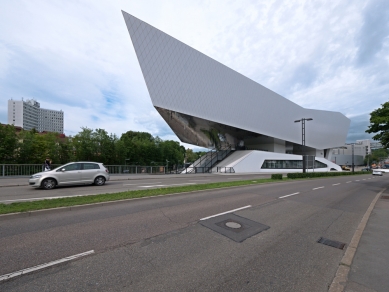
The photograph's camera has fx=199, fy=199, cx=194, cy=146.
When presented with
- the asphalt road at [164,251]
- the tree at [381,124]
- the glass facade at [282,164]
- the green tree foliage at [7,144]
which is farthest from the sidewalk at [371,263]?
the glass facade at [282,164]

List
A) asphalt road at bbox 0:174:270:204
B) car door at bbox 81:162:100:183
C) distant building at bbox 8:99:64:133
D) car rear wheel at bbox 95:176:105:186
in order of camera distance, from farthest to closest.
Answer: distant building at bbox 8:99:64:133 → car rear wheel at bbox 95:176:105:186 → car door at bbox 81:162:100:183 → asphalt road at bbox 0:174:270:204

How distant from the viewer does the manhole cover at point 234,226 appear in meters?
4.71

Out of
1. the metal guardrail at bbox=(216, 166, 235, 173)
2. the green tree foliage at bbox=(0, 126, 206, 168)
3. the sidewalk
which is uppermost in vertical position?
the green tree foliage at bbox=(0, 126, 206, 168)

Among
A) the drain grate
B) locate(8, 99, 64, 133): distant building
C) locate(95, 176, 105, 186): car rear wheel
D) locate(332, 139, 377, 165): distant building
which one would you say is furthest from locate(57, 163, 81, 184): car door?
locate(332, 139, 377, 165): distant building

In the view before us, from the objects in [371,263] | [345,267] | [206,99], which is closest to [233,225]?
[345,267]

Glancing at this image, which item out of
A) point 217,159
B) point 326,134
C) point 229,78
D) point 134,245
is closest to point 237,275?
point 134,245

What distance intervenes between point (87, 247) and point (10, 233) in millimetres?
2173

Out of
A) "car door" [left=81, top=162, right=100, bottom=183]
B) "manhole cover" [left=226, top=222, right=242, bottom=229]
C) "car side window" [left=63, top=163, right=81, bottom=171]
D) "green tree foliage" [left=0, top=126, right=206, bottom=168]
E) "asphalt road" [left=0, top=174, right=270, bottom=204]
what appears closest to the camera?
"manhole cover" [left=226, top=222, right=242, bottom=229]

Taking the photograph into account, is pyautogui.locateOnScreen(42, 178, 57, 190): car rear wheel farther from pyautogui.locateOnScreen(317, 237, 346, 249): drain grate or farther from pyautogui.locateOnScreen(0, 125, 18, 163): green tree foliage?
pyautogui.locateOnScreen(0, 125, 18, 163): green tree foliage

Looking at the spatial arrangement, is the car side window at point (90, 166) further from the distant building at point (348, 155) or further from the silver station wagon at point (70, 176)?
the distant building at point (348, 155)

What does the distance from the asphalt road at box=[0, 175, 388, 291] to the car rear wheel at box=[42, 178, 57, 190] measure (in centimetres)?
686

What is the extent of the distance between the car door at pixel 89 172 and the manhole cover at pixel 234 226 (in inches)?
408

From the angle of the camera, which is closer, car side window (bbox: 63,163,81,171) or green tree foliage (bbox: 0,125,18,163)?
car side window (bbox: 63,163,81,171)

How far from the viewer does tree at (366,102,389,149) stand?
44.6 ft
